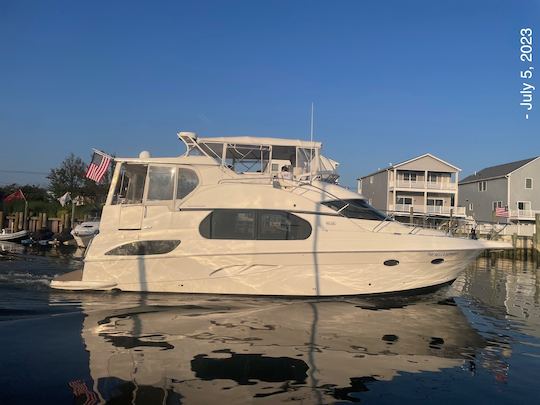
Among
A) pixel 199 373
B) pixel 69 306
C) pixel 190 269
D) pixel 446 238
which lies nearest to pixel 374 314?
pixel 446 238

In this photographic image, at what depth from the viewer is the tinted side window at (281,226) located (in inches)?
416

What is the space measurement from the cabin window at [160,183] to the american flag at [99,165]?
2075mm

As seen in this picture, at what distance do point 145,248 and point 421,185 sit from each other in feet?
147

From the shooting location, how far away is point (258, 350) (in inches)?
271

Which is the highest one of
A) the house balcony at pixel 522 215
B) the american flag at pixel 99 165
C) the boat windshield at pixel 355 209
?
the house balcony at pixel 522 215

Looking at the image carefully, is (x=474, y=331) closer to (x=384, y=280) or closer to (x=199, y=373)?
(x=384, y=280)

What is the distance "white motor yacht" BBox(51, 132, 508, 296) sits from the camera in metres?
10.4

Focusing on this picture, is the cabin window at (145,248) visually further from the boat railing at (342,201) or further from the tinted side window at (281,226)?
the boat railing at (342,201)

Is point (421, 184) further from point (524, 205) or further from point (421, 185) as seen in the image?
point (524, 205)

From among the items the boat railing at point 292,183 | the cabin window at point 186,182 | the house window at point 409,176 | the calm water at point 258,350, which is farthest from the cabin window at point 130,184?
the house window at point 409,176

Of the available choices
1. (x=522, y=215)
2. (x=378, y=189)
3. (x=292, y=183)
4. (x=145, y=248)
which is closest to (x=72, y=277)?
(x=145, y=248)

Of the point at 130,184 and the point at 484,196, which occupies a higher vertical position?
the point at 484,196

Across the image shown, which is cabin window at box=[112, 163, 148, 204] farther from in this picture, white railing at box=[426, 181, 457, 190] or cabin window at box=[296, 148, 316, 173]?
white railing at box=[426, 181, 457, 190]

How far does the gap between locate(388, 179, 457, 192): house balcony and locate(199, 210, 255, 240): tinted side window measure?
4264 centimetres
